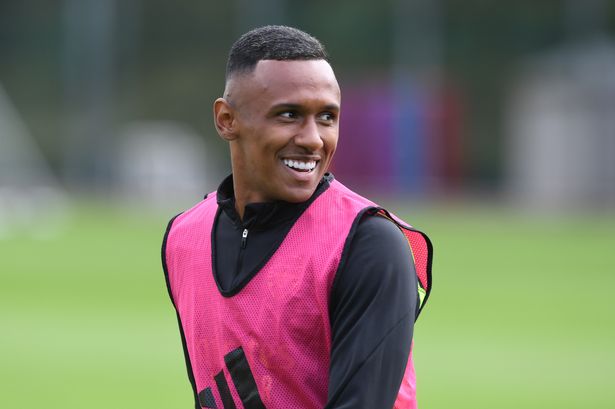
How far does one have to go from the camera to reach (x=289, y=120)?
2.87 meters

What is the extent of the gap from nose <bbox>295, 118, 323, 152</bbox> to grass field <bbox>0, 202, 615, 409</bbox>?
573cm

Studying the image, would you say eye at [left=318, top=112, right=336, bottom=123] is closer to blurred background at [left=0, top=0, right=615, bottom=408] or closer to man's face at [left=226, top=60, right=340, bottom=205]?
man's face at [left=226, top=60, right=340, bottom=205]

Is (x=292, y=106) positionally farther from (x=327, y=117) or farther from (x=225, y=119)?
(x=225, y=119)

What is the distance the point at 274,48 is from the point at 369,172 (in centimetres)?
3671

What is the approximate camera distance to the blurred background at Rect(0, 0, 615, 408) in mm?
10766

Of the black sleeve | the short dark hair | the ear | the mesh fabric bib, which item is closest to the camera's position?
the black sleeve

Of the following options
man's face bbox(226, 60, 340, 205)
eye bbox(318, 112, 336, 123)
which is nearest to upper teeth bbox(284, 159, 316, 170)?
man's face bbox(226, 60, 340, 205)

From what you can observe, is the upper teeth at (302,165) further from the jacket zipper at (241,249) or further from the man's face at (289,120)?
the jacket zipper at (241,249)

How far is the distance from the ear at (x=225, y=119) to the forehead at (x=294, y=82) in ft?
0.40

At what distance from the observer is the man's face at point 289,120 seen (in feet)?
9.33

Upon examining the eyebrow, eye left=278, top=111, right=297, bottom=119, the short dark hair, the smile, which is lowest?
the smile

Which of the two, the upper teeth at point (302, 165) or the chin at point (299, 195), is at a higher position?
the upper teeth at point (302, 165)
